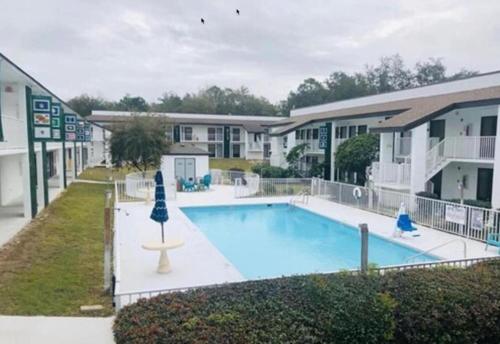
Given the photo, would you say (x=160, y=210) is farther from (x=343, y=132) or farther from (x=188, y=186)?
(x=343, y=132)

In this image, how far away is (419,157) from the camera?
18703 mm

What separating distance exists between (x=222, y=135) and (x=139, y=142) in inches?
1100

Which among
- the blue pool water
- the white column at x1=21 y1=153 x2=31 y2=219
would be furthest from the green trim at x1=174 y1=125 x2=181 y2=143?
the white column at x1=21 y1=153 x2=31 y2=219

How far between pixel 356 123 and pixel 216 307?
1010 inches

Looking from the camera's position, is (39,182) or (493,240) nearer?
(493,240)

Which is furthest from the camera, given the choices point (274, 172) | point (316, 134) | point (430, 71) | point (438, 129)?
point (430, 71)

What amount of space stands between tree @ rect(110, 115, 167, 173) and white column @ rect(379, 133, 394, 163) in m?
14.3

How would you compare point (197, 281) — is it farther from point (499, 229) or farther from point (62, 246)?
point (499, 229)

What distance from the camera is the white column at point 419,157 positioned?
18.7 meters

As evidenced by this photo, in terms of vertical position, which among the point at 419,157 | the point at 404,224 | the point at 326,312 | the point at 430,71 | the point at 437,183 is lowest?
the point at 404,224

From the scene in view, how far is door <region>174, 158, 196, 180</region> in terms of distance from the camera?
28.7 m

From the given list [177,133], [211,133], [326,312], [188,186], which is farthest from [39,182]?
[211,133]

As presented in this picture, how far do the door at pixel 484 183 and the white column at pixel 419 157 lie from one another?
9.69 ft

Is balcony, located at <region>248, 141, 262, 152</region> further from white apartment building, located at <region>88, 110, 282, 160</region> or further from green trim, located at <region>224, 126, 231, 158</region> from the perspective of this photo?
green trim, located at <region>224, 126, 231, 158</region>
